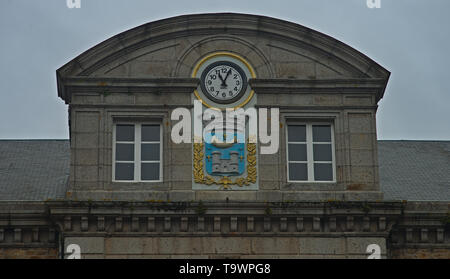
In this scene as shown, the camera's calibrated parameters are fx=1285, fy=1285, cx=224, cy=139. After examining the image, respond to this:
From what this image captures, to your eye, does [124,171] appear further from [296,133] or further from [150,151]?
[296,133]

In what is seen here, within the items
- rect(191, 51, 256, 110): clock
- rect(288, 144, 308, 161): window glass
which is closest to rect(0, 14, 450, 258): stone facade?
Result: rect(191, 51, 256, 110): clock

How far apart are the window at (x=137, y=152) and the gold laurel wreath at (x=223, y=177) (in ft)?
3.14

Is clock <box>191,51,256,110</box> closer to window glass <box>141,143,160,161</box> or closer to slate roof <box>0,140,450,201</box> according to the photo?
window glass <box>141,143,160,161</box>

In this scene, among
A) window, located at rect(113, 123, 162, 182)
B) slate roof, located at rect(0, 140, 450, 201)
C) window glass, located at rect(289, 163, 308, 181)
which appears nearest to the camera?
window, located at rect(113, 123, 162, 182)

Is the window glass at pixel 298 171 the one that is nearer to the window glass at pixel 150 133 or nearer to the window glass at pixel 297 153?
the window glass at pixel 297 153

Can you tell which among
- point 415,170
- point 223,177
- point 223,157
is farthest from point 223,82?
point 415,170

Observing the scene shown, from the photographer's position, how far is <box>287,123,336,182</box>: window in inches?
1296

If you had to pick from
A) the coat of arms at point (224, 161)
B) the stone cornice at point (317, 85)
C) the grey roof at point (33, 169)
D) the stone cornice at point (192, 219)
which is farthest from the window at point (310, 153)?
the grey roof at point (33, 169)

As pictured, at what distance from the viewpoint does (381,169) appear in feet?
123

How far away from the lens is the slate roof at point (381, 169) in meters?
35.3

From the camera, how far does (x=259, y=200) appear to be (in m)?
32.1

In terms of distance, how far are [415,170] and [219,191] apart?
769cm

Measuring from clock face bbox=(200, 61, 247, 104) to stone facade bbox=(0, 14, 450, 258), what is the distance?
14.3 inches

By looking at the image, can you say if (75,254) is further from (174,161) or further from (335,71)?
(335,71)
